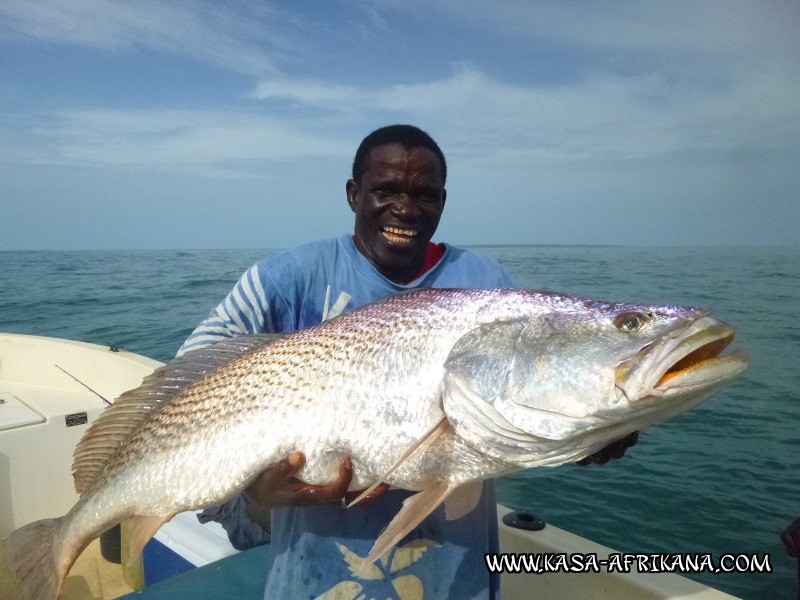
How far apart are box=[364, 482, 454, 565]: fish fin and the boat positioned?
162 cm

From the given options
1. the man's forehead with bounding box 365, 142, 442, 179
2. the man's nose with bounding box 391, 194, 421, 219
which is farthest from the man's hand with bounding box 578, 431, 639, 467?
the man's forehead with bounding box 365, 142, 442, 179

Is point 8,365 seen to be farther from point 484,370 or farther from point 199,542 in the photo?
point 484,370

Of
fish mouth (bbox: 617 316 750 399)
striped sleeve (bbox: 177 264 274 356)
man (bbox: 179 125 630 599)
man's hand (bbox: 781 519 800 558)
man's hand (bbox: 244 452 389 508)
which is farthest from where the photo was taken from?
man's hand (bbox: 781 519 800 558)

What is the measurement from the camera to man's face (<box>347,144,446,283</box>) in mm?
2281

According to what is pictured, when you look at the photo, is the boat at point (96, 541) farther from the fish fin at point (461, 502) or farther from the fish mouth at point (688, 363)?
the fish mouth at point (688, 363)

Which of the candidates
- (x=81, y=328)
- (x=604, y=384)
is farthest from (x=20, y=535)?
(x=81, y=328)

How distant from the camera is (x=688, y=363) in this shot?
156 cm

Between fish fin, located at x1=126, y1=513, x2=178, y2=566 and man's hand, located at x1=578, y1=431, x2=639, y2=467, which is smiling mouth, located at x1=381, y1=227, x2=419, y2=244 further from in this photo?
fish fin, located at x1=126, y1=513, x2=178, y2=566

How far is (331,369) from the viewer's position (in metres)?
1.90

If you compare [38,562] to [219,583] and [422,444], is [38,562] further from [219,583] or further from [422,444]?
[422,444]

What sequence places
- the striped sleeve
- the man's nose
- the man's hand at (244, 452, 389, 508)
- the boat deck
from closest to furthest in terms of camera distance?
the man's hand at (244, 452, 389, 508) → the striped sleeve → the man's nose → the boat deck

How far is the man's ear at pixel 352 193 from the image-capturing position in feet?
8.18

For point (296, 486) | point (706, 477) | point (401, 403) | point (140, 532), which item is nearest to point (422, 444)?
point (401, 403)

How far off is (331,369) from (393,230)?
695 millimetres
